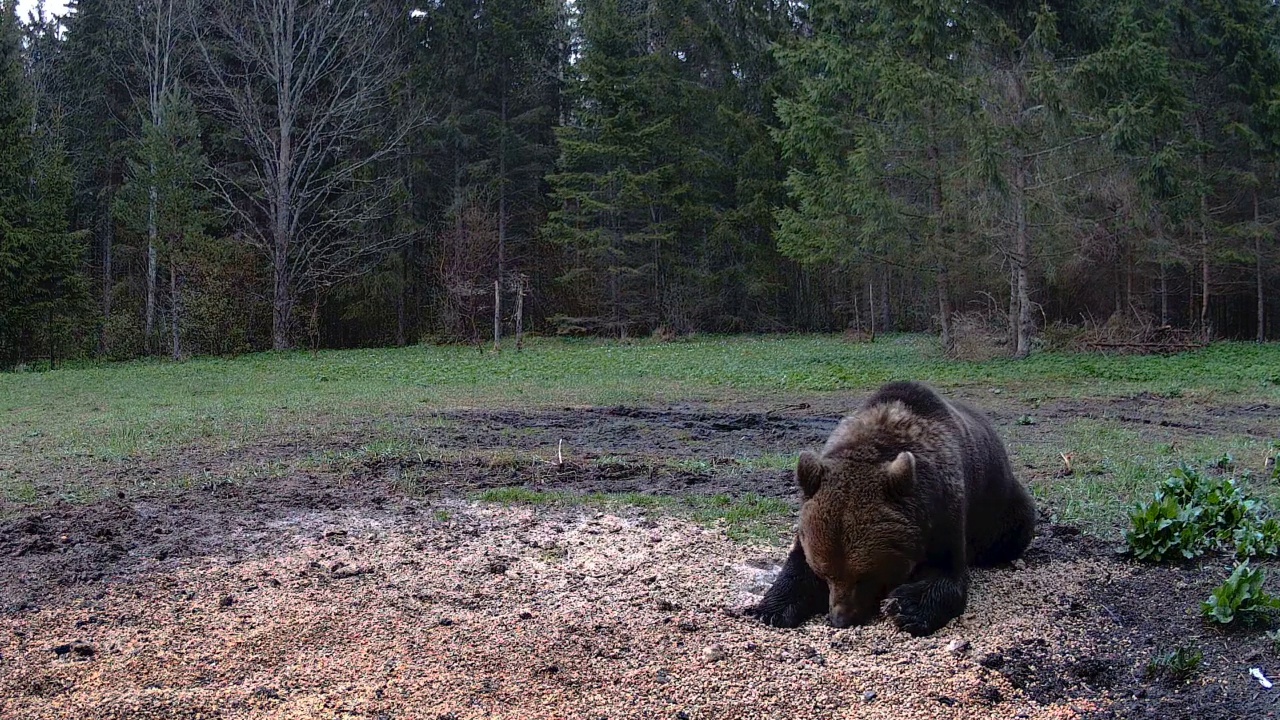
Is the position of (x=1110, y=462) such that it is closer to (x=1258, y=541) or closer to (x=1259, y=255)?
(x=1258, y=541)

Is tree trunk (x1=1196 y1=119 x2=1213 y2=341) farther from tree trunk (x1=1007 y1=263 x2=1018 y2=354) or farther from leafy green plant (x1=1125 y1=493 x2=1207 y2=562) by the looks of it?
leafy green plant (x1=1125 y1=493 x2=1207 y2=562)

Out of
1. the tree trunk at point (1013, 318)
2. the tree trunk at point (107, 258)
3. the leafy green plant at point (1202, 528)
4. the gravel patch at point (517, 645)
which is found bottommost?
the gravel patch at point (517, 645)

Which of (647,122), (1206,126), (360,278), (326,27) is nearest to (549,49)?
(647,122)

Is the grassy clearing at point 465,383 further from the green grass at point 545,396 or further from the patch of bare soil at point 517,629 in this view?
the patch of bare soil at point 517,629

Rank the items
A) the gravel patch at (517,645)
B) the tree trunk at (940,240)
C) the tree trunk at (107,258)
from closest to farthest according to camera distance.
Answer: the gravel patch at (517,645), the tree trunk at (940,240), the tree trunk at (107,258)

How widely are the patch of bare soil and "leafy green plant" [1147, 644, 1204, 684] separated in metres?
0.04

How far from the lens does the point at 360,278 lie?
115ft

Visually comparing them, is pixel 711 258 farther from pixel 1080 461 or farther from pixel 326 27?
pixel 1080 461

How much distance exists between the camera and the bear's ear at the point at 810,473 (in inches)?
145

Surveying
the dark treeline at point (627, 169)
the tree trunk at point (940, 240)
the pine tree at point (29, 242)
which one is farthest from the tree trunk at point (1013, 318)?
the pine tree at point (29, 242)

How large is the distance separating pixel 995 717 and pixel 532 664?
168cm

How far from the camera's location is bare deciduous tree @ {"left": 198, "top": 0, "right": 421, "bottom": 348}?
3122cm

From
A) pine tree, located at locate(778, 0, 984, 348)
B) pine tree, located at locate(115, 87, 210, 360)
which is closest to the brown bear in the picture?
pine tree, located at locate(778, 0, 984, 348)

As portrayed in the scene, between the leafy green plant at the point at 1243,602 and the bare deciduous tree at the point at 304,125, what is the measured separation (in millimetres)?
31115
